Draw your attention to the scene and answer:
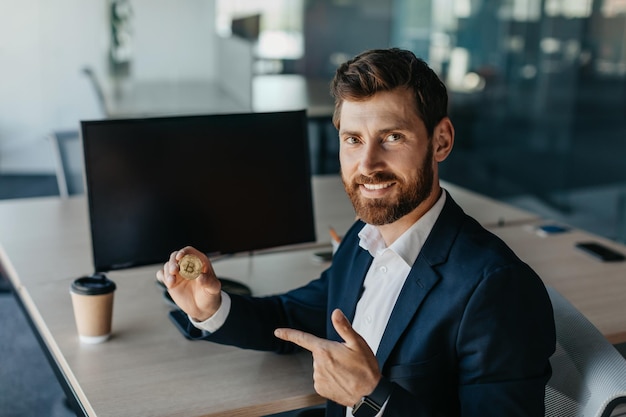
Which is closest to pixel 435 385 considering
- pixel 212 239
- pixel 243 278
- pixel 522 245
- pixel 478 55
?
pixel 212 239

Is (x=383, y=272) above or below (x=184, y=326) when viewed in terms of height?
above

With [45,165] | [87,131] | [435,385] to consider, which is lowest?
[45,165]

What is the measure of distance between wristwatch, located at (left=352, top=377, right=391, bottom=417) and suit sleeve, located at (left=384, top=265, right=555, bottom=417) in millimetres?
14

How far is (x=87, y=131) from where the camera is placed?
1846 mm

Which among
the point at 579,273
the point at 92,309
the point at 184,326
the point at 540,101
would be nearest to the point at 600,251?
the point at 579,273

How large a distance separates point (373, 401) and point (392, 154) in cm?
46

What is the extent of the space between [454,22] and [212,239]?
170 inches

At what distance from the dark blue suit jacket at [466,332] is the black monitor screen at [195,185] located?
626 millimetres

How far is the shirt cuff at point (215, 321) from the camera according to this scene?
5.48ft

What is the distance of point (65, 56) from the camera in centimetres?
613

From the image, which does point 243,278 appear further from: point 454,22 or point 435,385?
point 454,22

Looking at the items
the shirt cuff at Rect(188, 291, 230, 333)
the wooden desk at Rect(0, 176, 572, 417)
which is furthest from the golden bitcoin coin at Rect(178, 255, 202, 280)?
the wooden desk at Rect(0, 176, 572, 417)

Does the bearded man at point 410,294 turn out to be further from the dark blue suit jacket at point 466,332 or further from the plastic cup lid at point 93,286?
the plastic cup lid at point 93,286

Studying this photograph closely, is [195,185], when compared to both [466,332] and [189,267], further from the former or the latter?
[466,332]
